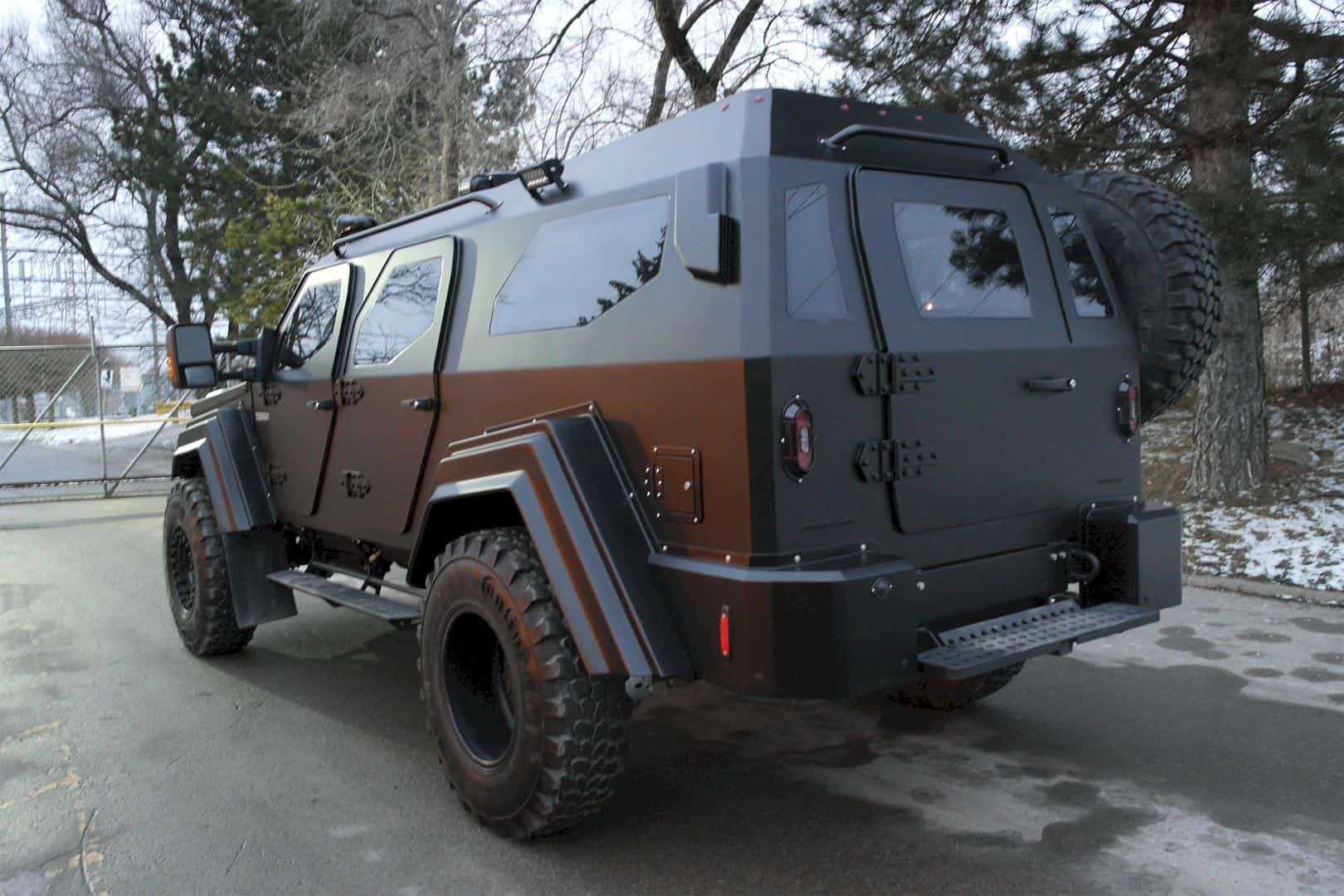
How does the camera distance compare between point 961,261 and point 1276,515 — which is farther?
point 1276,515

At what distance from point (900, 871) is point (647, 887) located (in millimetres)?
800

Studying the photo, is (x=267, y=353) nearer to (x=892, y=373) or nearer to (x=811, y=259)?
(x=811, y=259)

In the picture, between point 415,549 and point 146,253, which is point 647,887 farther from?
point 146,253

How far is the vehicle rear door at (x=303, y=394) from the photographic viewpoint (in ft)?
17.9

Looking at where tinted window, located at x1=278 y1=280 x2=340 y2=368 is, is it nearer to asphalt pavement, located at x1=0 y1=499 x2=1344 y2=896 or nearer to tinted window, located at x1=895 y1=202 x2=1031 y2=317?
asphalt pavement, located at x1=0 y1=499 x2=1344 y2=896

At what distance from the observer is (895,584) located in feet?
10.8

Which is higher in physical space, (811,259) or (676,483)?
(811,259)

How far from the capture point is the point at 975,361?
3744mm

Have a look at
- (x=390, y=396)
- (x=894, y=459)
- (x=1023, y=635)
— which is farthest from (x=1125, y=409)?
(x=390, y=396)

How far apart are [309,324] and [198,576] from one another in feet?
4.88

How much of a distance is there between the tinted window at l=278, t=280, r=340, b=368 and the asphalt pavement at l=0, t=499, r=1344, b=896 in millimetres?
1724

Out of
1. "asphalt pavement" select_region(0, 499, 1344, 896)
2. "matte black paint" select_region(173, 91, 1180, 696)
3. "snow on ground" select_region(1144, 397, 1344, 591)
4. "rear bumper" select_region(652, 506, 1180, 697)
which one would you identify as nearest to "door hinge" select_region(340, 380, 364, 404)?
"matte black paint" select_region(173, 91, 1180, 696)

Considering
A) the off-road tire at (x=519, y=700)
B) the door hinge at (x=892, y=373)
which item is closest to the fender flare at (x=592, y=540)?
the off-road tire at (x=519, y=700)

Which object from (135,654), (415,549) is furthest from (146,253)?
(415,549)
